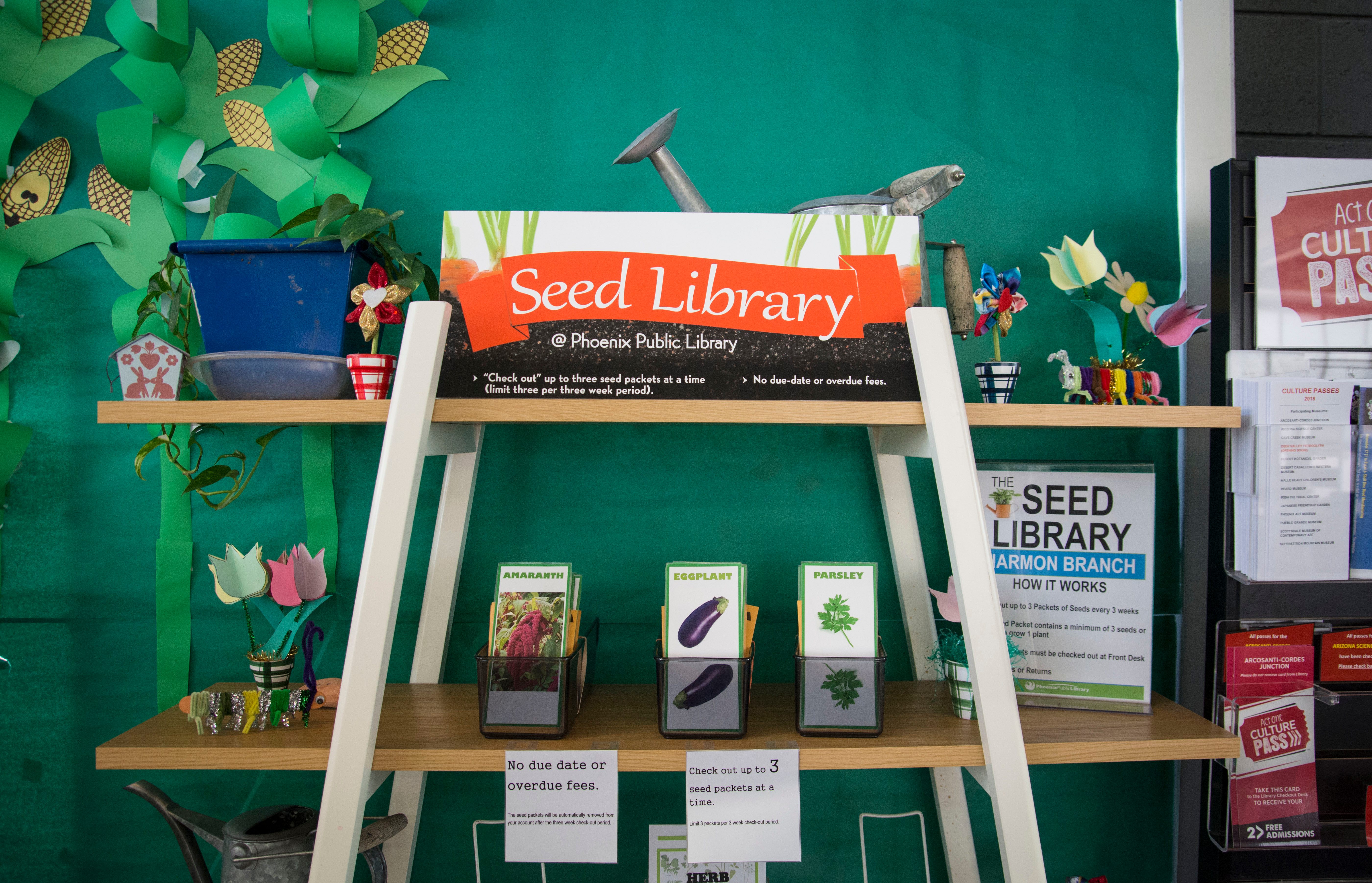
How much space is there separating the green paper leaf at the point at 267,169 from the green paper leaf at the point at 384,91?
95 millimetres

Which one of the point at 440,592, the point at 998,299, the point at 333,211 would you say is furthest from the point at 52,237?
the point at 998,299

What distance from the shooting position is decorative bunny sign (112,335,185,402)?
1.09 meters

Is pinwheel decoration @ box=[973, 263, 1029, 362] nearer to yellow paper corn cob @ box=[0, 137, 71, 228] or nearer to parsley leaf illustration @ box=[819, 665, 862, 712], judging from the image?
parsley leaf illustration @ box=[819, 665, 862, 712]

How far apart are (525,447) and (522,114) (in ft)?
1.88

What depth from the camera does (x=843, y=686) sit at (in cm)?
92

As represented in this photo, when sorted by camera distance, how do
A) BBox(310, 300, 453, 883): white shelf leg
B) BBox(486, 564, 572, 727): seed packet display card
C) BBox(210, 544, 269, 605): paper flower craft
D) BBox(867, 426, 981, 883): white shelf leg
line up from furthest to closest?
1. BBox(867, 426, 981, 883): white shelf leg
2. BBox(210, 544, 269, 605): paper flower craft
3. BBox(486, 564, 572, 727): seed packet display card
4. BBox(310, 300, 453, 883): white shelf leg

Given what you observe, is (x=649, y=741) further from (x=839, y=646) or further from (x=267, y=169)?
(x=267, y=169)

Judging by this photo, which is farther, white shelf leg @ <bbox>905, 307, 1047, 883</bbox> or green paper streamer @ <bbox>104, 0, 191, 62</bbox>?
green paper streamer @ <bbox>104, 0, 191, 62</bbox>

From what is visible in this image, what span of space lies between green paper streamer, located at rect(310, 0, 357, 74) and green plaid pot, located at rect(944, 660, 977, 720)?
133cm

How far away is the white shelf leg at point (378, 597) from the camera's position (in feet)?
2.61

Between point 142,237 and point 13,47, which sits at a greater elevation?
point 13,47

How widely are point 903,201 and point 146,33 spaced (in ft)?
3.99

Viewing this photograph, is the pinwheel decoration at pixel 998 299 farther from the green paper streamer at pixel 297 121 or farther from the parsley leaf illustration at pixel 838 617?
the green paper streamer at pixel 297 121

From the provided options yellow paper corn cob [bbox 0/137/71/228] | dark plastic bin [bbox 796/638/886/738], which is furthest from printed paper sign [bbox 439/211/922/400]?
yellow paper corn cob [bbox 0/137/71/228]
